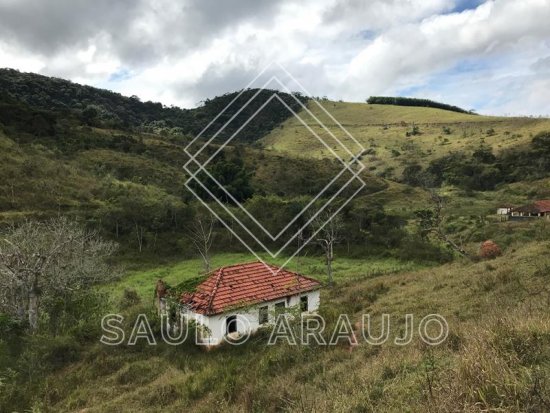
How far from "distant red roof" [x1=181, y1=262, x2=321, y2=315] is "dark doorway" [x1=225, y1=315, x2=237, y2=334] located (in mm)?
562

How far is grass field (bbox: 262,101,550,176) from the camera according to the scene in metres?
81.6

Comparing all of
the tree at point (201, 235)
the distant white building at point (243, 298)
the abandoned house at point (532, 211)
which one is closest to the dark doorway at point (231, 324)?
the distant white building at point (243, 298)

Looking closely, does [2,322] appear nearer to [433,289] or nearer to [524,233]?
[433,289]

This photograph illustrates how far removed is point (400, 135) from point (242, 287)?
281ft

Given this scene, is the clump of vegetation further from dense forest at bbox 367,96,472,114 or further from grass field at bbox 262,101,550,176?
dense forest at bbox 367,96,472,114

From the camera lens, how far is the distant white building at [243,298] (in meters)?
16.6

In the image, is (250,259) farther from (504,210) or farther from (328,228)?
(504,210)

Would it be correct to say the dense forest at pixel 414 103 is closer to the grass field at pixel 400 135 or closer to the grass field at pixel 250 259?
the grass field at pixel 400 135

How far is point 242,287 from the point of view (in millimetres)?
18359

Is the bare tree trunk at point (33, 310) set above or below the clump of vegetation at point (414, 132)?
below

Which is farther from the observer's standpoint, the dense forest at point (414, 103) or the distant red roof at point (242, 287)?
the dense forest at point (414, 103)

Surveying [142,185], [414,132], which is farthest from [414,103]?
[142,185]

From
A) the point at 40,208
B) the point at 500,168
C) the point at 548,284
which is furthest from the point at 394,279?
the point at 500,168

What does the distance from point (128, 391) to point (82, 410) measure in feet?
5.16
